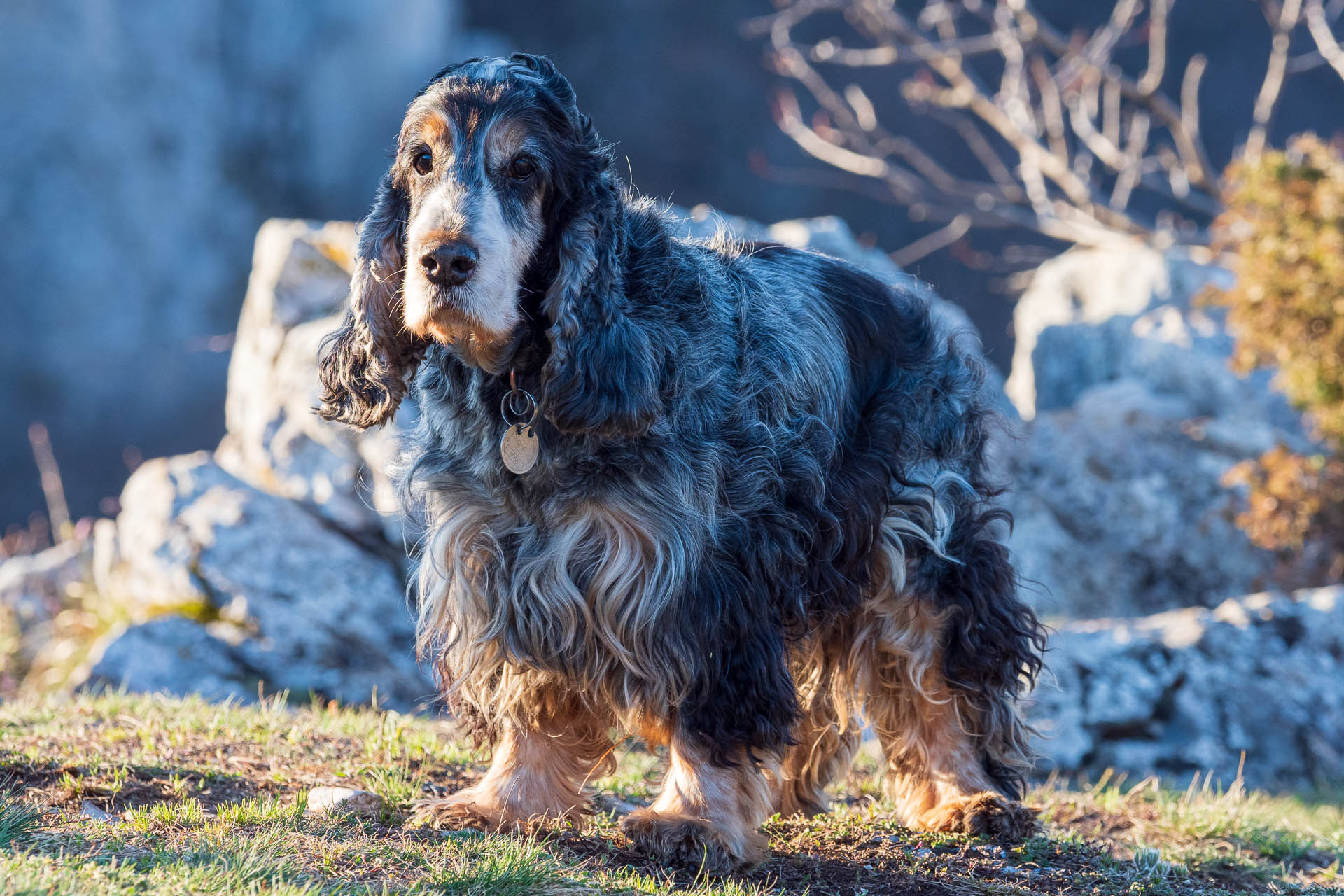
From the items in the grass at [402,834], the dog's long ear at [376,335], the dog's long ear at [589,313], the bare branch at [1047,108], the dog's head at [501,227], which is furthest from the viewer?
the bare branch at [1047,108]

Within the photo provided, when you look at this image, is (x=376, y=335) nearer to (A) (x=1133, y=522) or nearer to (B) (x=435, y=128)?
(B) (x=435, y=128)

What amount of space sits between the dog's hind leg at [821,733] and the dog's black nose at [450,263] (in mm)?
1822

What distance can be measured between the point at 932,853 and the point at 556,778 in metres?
1.12

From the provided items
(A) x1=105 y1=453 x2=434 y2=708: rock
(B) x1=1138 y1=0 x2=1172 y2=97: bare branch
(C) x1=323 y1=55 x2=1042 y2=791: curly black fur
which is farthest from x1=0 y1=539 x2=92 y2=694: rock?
(B) x1=1138 y1=0 x2=1172 y2=97: bare branch

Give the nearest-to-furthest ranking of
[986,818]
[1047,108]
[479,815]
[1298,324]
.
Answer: [479,815] < [986,818] < [1298,324] < [1047,108]

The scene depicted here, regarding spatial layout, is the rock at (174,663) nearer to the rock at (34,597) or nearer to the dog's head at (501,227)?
the rock at (34,597)

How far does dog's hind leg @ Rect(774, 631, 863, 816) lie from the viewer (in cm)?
423

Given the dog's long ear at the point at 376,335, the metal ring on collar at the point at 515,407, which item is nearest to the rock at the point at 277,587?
the dog's long ear at the point at 376,335

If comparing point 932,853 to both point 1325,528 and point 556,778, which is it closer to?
point 556,778

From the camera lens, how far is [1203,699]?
22.2ft

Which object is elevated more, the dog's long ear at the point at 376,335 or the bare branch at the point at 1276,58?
the bare branch at the point at 1276,58

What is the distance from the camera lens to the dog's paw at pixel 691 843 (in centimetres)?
335

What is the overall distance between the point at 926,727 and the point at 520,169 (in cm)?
223

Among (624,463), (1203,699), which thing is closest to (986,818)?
(624,463)
